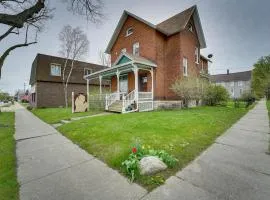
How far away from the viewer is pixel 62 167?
3.61 metres

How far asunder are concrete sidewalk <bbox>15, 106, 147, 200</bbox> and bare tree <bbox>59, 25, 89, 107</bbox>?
66.8 ft

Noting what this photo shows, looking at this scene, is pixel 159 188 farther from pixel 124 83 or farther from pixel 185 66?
pixel 185 66

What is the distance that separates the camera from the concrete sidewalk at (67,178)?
2.55 meters

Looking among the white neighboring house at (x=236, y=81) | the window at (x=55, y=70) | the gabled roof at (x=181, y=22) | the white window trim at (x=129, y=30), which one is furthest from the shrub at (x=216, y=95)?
the white neighboring house at (x=236, y=81)

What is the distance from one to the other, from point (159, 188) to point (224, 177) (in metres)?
1.33

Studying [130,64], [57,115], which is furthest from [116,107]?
[57,115]

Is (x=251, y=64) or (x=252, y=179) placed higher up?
(x=251, y=64)

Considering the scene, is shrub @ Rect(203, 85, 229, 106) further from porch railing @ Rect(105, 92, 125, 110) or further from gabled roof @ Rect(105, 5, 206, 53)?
porch railing @ Rect(105, 92, 125, 110)

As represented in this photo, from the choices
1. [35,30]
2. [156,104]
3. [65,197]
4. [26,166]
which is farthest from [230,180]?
[35,30]

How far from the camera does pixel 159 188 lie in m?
2.65

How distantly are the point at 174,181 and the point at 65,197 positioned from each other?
186 centimetres

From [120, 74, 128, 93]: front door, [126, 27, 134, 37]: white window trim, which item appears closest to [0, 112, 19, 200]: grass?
[120, 74, 128, 93]: front door

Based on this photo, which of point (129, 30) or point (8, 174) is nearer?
point (8, 174)

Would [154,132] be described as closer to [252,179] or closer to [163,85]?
[252,179]
